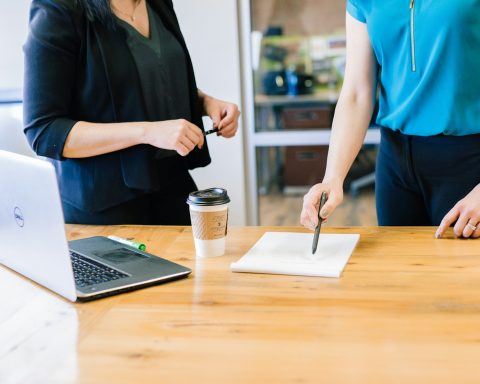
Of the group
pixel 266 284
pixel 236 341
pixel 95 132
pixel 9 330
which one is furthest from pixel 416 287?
pixel 95 132

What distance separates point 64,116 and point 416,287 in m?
0.97

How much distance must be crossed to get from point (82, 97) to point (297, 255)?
0.74m

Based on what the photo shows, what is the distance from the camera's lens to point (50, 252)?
1.16m

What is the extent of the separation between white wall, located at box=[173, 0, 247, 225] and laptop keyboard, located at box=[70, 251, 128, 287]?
6.82ft

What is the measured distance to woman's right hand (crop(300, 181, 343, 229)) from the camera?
4.70 ft

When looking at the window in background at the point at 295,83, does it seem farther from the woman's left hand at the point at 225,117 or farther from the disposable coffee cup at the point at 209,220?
the disposable coffee cup at the point at 209,220

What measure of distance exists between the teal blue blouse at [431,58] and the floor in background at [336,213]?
2.15m

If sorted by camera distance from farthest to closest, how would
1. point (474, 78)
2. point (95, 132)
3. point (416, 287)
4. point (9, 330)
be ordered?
point (95, 132) < point (474, 78) < point (416, 287) < point (9, 330)

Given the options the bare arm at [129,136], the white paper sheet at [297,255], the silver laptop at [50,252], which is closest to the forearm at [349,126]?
the white paper sheet at [297,255]

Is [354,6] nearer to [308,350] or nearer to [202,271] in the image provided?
[202,271]

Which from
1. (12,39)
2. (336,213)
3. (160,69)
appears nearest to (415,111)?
(160,69)

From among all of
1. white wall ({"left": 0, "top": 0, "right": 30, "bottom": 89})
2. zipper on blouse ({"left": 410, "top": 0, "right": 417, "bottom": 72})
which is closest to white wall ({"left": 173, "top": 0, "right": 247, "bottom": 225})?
white wall ({"left": 0, "top": 0, "right": 30, "bottom": 89})

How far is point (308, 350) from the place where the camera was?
936 mm

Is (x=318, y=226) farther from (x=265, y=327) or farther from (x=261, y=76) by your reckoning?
(x=261, y=76)
